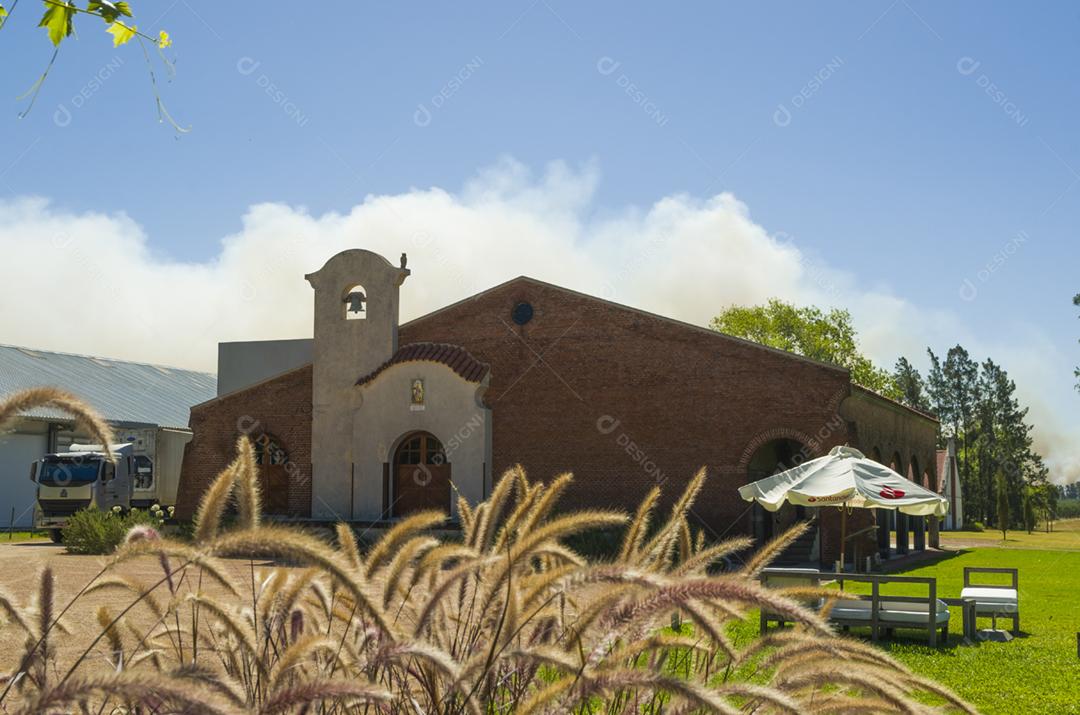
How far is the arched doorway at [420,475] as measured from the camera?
28.3 metres

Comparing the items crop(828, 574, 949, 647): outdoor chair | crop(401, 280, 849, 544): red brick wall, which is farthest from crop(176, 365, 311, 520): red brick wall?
crop(828, 574, 949, 647): outdoor chair

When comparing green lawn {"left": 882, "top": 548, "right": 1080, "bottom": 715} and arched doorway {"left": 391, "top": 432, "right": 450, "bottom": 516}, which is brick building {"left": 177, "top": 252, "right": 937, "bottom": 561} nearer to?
arched doorway {"left": 391, "top": 432, "right": 450, "bottom": 516}

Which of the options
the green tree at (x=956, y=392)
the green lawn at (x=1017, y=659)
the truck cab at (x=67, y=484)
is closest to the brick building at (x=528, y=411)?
the truck cab at (x=67, y=484)

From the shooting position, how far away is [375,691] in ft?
7.20

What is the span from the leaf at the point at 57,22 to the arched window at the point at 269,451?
26105 millimetres

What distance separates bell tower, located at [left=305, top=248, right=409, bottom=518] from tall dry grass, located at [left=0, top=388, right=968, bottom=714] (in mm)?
25017

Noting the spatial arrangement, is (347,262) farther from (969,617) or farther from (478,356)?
(969,617)

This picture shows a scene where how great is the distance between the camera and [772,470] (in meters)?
28.9

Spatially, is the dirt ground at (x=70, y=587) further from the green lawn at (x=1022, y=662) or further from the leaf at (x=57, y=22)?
the green lawn at (x=1022, y=662)

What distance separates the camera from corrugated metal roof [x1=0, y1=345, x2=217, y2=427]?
3831 centimetres

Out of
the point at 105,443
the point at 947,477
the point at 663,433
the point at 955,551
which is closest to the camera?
the point at 105,443

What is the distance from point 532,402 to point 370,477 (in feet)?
15.6

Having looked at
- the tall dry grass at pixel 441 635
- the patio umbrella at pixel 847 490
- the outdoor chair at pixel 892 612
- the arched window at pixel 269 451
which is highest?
the arched window at pixel 269 451

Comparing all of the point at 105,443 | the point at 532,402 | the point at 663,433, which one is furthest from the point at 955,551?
the point at 105,443
